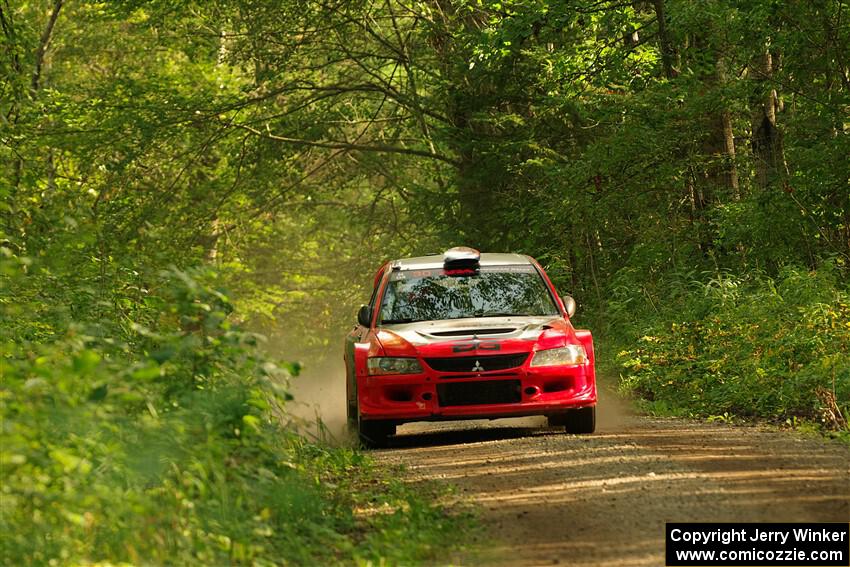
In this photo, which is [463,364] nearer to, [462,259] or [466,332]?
[466,332]

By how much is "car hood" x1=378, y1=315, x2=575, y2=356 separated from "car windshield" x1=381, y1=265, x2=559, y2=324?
0.38 metres

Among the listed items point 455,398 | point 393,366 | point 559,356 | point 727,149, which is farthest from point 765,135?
point 393,366

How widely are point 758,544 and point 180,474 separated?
3121mm

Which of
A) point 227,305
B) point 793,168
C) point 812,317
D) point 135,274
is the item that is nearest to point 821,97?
point 793,168

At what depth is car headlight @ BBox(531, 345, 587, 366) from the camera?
11.8 meters

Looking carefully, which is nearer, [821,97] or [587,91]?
[821,97]

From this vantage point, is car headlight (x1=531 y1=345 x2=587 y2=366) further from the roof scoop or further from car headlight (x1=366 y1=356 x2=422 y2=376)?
the roof scoop

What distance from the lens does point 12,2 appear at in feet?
101

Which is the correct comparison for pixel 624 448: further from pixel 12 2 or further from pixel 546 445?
pixel 12 2

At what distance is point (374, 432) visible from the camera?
12.1m

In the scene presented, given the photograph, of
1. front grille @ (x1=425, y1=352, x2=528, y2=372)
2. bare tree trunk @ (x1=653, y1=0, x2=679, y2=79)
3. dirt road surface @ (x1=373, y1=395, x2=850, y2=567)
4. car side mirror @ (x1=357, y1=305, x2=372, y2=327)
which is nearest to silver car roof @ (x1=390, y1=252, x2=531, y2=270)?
car side mirror @ (x1=357, y1=305, x2=372, y2=327)

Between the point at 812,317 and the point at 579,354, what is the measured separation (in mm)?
3467

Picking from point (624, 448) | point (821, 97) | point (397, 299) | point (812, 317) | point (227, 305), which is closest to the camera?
point (227, 305)

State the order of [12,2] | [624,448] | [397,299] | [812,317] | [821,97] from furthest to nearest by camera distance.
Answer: [12,2] → [821,97] → [812,317] → [397,299] → [624,448]
